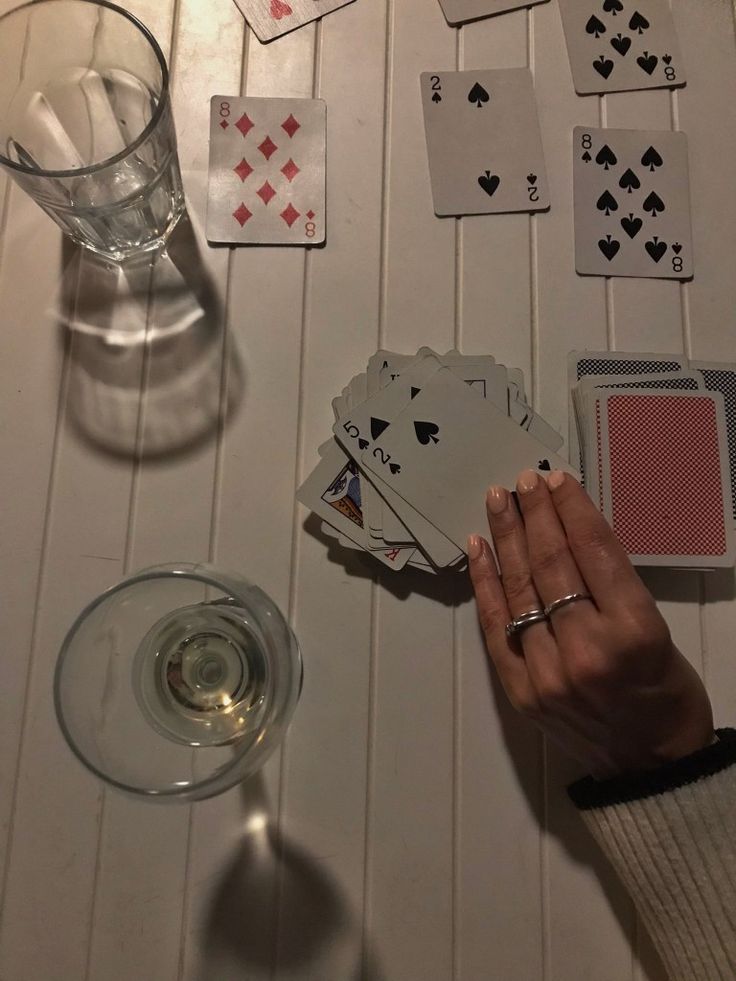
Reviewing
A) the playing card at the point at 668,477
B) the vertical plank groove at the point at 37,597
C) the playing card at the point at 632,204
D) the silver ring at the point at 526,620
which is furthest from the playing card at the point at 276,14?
the silver ring at the point at 526,620

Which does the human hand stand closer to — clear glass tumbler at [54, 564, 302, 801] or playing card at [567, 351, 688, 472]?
playing card at [567, 351, 688, 472]

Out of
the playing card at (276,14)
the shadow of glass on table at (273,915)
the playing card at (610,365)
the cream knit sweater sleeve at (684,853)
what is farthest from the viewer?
the playing card at (276,14)

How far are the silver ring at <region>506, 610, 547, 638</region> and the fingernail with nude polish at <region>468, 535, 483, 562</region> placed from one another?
9 centimetres

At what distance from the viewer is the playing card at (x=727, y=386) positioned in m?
0.96

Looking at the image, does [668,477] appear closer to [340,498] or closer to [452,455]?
[452,455]

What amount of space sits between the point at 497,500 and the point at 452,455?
0.08 m

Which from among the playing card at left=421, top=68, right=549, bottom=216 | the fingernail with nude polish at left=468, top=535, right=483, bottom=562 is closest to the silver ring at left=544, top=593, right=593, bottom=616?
the fingernail with nude polish at left=468, top=535, right=483, bottom=562

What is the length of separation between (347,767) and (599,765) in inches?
10.9

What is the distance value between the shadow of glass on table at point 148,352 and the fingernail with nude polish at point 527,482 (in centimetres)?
36

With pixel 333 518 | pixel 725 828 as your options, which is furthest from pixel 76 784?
pixel 725 828

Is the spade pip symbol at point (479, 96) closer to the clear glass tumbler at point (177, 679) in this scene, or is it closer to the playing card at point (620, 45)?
the playing card at point (620, 45)

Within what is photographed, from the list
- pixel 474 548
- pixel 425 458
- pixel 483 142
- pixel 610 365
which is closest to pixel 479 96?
pixel 483 142

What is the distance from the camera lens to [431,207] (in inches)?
41.0

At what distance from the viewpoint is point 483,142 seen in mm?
1055
